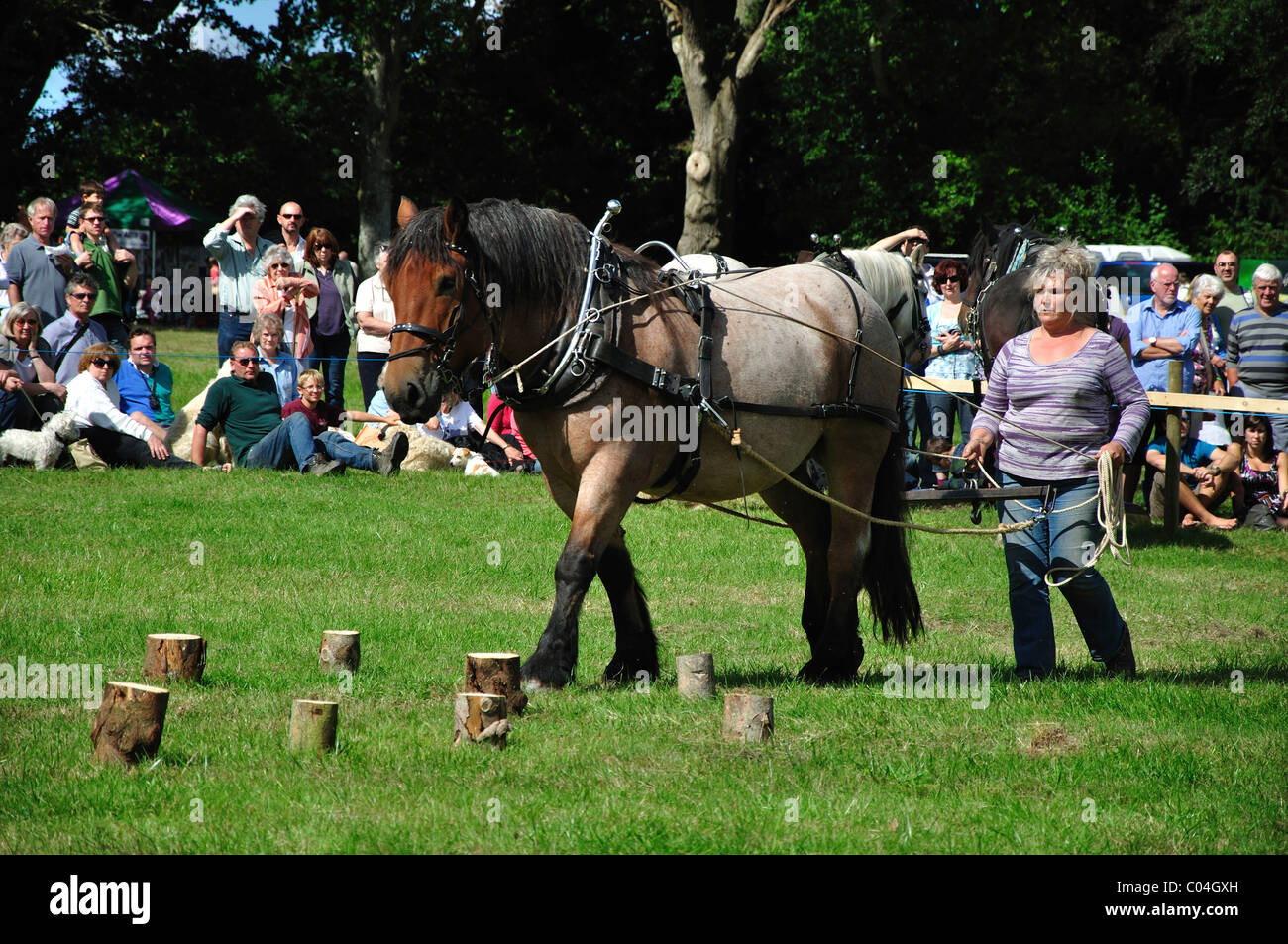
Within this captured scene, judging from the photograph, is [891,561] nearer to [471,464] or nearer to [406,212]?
[406,212]

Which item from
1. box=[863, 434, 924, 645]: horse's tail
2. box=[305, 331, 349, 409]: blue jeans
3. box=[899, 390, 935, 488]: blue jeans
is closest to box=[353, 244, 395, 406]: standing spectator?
box=[305, 331, 349, 409]: blue jeans

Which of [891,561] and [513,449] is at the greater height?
[513,449]

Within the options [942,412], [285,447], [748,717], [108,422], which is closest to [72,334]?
[108,422]

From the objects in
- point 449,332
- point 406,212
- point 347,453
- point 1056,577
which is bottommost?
point 1056,577

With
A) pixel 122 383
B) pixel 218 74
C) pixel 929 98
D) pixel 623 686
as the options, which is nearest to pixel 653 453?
pixel 623 686

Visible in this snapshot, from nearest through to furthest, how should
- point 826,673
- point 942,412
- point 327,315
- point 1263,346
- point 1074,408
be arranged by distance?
1. point 1074,408
2. point 826,673
3. point 942,412
4. point 1263,346
5. point 327,315

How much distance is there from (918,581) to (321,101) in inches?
1235

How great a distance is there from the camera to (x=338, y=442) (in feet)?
42.4

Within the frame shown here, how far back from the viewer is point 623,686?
6.34 metres

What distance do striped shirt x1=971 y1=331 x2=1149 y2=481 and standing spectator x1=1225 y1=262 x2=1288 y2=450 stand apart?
7.32m

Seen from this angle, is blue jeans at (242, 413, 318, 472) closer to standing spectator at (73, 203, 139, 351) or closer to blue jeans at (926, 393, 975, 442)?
standing spectator at (73, 203, 139, 351)

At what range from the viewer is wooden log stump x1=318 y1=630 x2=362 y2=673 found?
20.8ft

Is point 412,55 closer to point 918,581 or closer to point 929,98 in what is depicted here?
point 929,98

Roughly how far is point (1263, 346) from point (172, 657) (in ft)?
36.1
